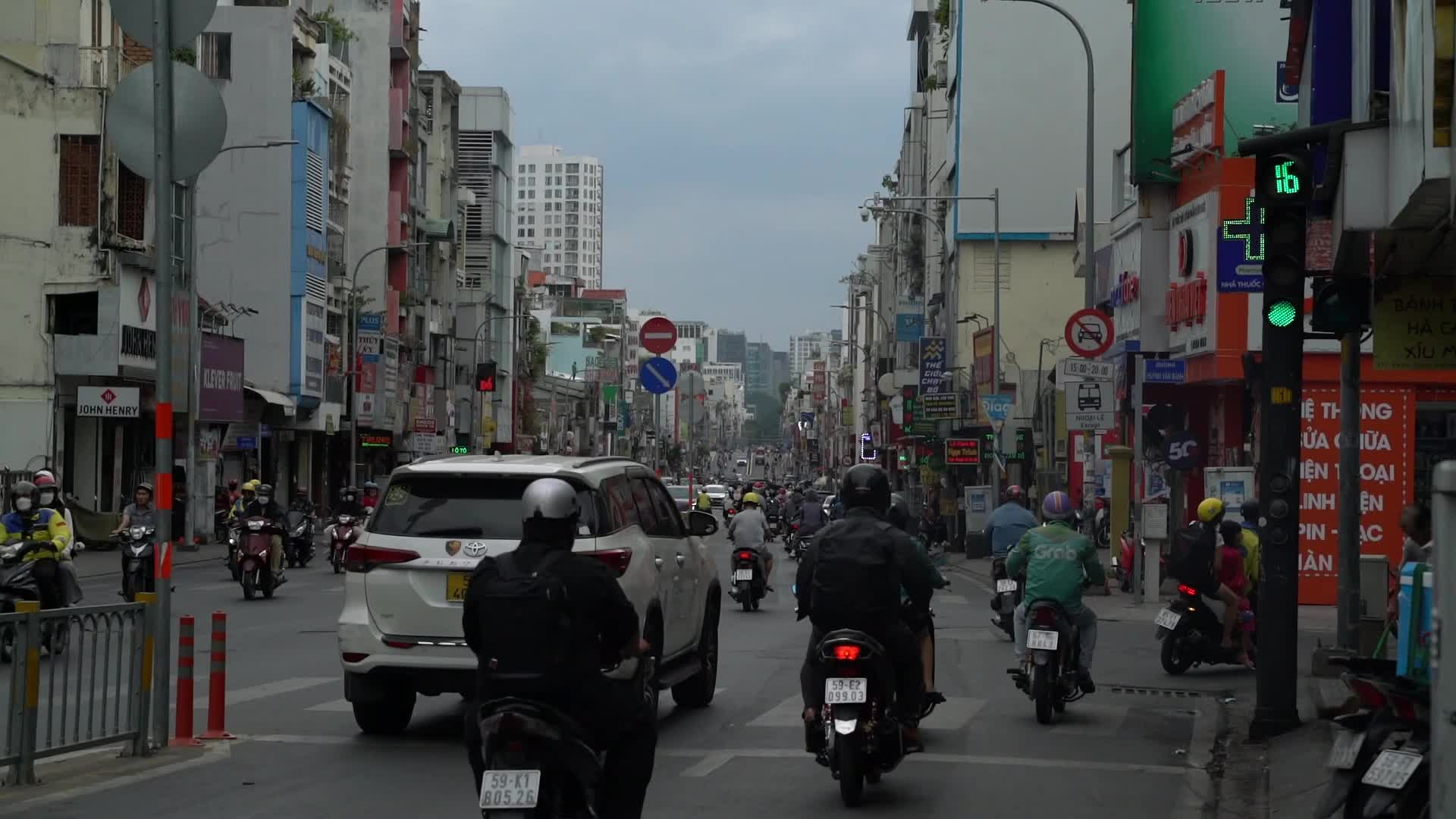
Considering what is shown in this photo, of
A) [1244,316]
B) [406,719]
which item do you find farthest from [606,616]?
[1244,316]

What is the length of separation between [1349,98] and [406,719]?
26.3ft

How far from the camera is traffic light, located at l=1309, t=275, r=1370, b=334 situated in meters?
14.8

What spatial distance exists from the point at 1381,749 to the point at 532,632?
3284 millimetres

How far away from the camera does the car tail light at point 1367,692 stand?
24.7 ft

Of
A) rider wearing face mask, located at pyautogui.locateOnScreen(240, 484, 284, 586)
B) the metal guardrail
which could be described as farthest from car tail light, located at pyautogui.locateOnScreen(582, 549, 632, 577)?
rider wearing face mask, located at pyautogui.locateOnScreen(240, 484, 284, 586)

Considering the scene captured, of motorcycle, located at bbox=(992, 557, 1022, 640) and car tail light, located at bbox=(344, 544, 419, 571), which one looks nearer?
car tail light, located at bbox=(344, 544, 419, 571)

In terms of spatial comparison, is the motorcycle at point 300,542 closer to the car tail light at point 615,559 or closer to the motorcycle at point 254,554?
the motorcycle at point 254,554

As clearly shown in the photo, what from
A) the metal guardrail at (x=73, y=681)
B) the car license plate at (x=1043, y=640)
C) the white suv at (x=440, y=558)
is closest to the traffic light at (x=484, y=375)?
the car license plate at (x=1043, y=640)

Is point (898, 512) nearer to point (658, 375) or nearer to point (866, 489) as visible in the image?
point (866, 489)

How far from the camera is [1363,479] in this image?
27.3m

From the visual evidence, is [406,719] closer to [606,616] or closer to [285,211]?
[606,616]

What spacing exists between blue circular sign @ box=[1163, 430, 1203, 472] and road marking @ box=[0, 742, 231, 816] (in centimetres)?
1856

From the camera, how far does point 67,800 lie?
383 inches

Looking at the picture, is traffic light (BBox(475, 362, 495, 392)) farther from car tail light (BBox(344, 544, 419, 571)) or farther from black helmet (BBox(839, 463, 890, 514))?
black helmet (BBox(839, 463, 890, 514))
